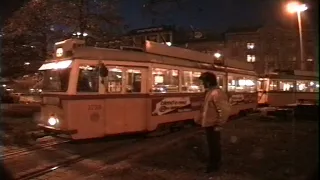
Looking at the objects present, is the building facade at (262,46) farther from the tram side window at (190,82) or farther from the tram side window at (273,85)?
the tram side window at (190,82)

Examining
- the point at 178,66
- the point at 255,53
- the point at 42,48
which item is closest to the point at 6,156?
the point at 178,66

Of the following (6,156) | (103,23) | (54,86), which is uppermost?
(103,23)

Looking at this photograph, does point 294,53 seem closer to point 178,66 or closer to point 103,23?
point 103,23

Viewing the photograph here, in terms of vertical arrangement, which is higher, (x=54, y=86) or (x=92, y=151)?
(x=54, y=86)

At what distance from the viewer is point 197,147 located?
11.4 m

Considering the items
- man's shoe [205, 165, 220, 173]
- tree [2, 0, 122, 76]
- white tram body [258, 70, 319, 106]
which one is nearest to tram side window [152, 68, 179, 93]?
man's shoe [205, 165, 220, 173]

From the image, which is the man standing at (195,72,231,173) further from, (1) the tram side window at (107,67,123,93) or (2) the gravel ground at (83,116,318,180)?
(1) the tram side window at (107,67,123,93)

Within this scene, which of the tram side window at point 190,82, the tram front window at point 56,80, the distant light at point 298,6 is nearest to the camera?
the distant light at point 298,6

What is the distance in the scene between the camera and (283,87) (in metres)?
33.0

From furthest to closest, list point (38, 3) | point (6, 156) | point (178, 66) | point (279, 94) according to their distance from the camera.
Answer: point (279, 94) → point (38, 3) → point (178, 66) → point (6, 156)

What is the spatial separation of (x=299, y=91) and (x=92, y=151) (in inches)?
992

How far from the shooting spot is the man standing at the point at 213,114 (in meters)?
8.11

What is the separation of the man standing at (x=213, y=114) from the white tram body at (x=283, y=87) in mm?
25396

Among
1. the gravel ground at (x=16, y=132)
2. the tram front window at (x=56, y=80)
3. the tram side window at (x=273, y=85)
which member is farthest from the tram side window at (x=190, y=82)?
the tram side window at (x=273, y=85)
